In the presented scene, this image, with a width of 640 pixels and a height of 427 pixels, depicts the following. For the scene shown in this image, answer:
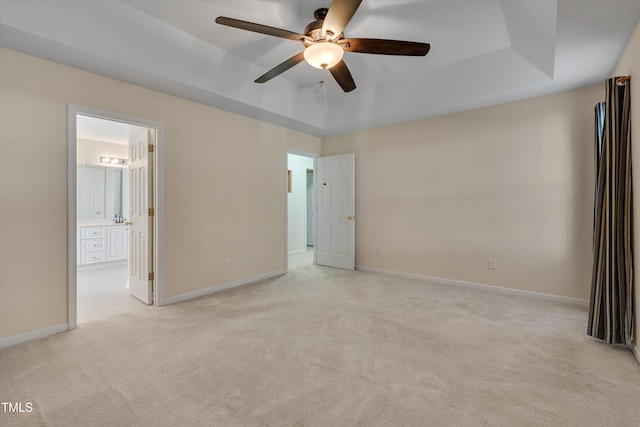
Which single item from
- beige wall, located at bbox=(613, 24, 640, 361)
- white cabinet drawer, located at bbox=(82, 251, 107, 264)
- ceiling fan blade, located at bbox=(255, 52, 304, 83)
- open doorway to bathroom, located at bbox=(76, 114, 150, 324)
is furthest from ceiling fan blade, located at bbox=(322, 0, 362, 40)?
white cabinet drawer, located at bbox=(82, 251, 107, 264)

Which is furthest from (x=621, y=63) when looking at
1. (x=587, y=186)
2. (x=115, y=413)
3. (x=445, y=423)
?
(x=115, y=413)

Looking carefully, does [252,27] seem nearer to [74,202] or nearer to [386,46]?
[386,46]

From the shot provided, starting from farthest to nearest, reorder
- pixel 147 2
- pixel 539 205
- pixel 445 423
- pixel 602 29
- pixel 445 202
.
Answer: pixel 445 202 → pixel 539 205 → pixel 147 2 → pixel 602 29 → pixel 445 423

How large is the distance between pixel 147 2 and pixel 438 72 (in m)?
3.23

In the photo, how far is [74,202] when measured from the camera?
2766mm

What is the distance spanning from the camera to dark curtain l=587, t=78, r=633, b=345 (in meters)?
2.28

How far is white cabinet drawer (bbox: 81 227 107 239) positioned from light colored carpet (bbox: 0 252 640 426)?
322cm

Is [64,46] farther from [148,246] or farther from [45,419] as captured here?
[45,419]

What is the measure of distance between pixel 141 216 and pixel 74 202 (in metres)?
0.81

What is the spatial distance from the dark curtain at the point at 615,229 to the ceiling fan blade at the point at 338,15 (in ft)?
7.38

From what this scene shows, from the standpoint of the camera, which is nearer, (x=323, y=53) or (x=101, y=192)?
(x=323, y=53)

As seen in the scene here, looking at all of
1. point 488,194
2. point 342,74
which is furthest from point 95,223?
point 488,194

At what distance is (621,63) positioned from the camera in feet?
8.47

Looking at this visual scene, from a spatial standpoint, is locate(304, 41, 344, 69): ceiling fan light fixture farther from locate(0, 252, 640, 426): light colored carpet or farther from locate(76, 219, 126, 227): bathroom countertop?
locate(76, 219, 126, 227): bathroom countertop
